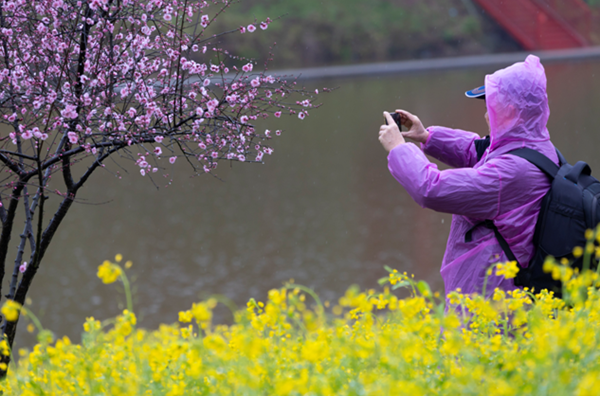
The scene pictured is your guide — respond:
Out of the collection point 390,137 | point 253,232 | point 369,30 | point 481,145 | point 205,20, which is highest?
point 369,30

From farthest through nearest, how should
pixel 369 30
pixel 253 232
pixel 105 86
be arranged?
pixel 369 30, pixel 253 232, pixel 105 86

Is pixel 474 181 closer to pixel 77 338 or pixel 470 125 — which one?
pixel 77 338

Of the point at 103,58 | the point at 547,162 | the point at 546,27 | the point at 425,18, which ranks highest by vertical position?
the point at 425,18

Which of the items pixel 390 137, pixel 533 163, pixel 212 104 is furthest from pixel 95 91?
pixel 533 163

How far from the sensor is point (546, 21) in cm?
3981

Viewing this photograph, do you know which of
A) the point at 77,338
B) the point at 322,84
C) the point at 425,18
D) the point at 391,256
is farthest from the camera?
the point at 425,18

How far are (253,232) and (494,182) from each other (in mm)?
9931

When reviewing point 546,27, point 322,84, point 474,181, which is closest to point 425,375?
point 474,181

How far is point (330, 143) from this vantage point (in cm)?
1841

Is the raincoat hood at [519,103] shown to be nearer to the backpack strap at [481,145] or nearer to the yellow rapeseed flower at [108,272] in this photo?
the backpack strap at [481,145]

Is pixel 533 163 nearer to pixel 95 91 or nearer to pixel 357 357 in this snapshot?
pixel 357 357

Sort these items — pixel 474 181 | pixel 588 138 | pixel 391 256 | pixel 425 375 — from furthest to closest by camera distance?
pixel 588 138, pixel 391 256, pixel 474 181, pixel 425 375

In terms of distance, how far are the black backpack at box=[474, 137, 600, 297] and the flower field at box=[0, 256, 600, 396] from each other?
0.19m

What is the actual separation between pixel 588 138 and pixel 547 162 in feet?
50.0
